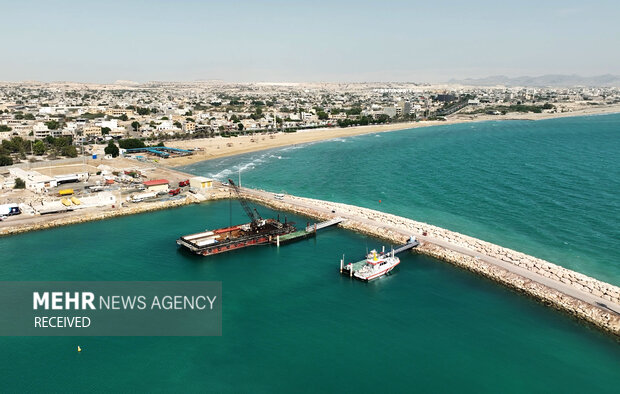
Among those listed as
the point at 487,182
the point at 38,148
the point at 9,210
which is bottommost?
the point at 9,210

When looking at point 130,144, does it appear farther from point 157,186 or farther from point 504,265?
point 504,265

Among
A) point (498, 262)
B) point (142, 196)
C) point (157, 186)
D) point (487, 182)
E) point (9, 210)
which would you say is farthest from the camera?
point (487, 182)

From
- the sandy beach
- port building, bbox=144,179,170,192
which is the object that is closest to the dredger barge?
port building, bbox=144,179,170,192

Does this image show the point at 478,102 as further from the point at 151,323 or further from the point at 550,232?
the point at 151,323

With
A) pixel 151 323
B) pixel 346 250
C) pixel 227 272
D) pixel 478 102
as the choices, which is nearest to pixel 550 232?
pixel 346 250

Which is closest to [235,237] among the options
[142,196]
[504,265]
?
[142,196]

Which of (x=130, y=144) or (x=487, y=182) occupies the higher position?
(x=130, y=144)

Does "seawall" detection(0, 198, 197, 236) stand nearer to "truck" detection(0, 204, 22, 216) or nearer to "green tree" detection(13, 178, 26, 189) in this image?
"truck" detection(0, 204, 22, 216)
